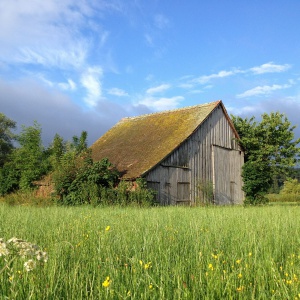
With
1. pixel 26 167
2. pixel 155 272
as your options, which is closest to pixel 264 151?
pixel 26 167

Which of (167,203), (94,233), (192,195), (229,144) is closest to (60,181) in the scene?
(167,203)

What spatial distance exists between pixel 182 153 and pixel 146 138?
134 inches

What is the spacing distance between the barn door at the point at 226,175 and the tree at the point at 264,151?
29.6 inches

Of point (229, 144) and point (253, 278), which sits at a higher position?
point (229, 144)

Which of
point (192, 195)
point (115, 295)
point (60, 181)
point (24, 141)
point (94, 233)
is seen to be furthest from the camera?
point (24, 141)

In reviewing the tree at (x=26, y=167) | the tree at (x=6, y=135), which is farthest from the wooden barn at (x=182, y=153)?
the tree at (x=6, y=135)

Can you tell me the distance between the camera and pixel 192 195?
23.9 metres

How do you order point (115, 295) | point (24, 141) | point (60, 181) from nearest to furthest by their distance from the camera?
1. point (115, 295)
2. point (60, 181)
3. point (24, 141)

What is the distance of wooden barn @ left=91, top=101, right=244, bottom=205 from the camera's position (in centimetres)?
2223

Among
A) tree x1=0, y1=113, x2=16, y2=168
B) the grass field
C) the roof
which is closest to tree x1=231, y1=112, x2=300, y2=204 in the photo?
the roof

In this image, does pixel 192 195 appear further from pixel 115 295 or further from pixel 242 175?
pixel 115 295

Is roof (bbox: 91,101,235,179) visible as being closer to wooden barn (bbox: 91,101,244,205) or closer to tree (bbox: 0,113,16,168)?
wooden barn (bbox: 91,101,244,205)

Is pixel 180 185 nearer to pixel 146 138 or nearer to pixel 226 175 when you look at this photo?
pixel 146 138

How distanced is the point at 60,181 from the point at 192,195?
855 cm
